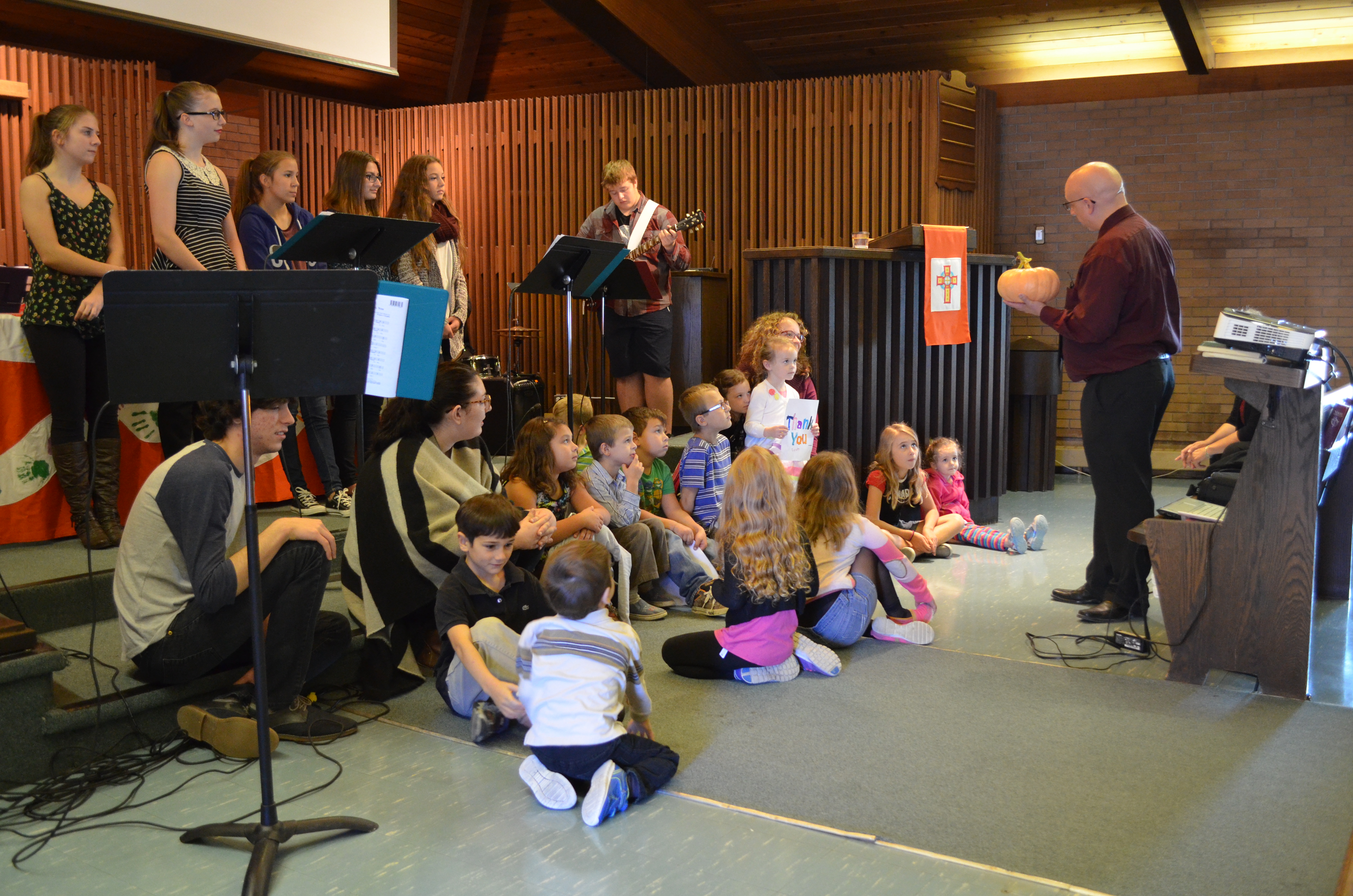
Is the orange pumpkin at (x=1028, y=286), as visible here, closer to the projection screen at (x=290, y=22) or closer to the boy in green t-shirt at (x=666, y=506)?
the boy in green t-shirt at (x=666, y=506)

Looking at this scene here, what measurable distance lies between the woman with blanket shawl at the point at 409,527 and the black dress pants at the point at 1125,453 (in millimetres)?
2126

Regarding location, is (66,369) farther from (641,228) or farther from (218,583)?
(641,228)

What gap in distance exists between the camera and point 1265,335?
3.37 metres

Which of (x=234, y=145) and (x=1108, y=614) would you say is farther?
(x=234, y=145)

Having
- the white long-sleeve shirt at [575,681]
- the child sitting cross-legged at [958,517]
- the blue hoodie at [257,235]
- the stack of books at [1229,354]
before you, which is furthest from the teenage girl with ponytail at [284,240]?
the stack of books at [1229,354]

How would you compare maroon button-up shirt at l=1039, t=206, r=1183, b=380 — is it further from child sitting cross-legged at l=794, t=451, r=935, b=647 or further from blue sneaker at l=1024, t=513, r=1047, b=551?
blue sneaker at l=1024, t=513, r=1047, b=551

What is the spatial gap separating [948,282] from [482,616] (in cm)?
392

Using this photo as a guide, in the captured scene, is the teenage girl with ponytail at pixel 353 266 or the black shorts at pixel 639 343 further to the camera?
the black shorts at pixel 639 343

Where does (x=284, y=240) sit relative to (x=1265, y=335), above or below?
above

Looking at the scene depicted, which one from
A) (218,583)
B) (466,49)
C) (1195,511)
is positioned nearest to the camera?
(218,583)

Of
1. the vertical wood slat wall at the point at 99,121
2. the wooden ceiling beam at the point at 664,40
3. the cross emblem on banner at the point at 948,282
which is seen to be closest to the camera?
the cross emblem on banner at the point at 948,282

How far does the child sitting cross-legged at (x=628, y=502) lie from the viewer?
4.32 meters

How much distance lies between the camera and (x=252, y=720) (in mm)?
2945

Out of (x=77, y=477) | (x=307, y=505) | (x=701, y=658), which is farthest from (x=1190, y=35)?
(x=77, y=477)
